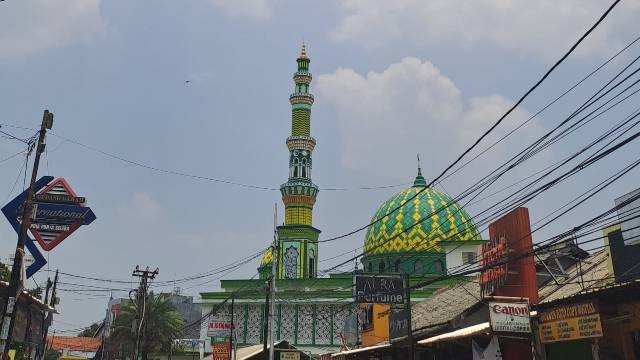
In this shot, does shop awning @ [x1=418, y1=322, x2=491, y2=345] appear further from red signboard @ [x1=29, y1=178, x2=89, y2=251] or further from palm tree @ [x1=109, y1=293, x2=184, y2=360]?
palm tree @ [x1=109, y1=293, x2=184, y2=360]

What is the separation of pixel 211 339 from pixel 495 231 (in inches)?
1355

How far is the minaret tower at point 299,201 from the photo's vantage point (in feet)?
169

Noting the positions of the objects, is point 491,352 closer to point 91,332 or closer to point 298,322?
point 298,322

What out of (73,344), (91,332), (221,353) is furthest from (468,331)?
(91,332)

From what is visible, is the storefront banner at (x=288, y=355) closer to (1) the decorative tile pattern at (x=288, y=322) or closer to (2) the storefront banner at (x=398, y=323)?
(2) the storefront banner at (x=398, y=323)

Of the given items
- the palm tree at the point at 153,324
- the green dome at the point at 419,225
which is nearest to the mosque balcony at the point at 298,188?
the green dome at the point at 419,225

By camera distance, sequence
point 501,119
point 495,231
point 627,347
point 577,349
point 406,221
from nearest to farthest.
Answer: point 501,119
point 627,347
point 577,349
point 495,231
point 406,221

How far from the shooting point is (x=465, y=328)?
16391mm

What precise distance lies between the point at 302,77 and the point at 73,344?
1802 inches

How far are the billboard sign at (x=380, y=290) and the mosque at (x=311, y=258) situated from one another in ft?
78.3

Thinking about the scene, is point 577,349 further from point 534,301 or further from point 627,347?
point 534,301

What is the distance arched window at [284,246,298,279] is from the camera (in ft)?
168

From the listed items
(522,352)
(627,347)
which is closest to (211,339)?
(522,352)

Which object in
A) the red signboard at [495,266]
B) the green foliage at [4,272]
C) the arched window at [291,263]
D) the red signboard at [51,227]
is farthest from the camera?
the arched window at [291,263]
